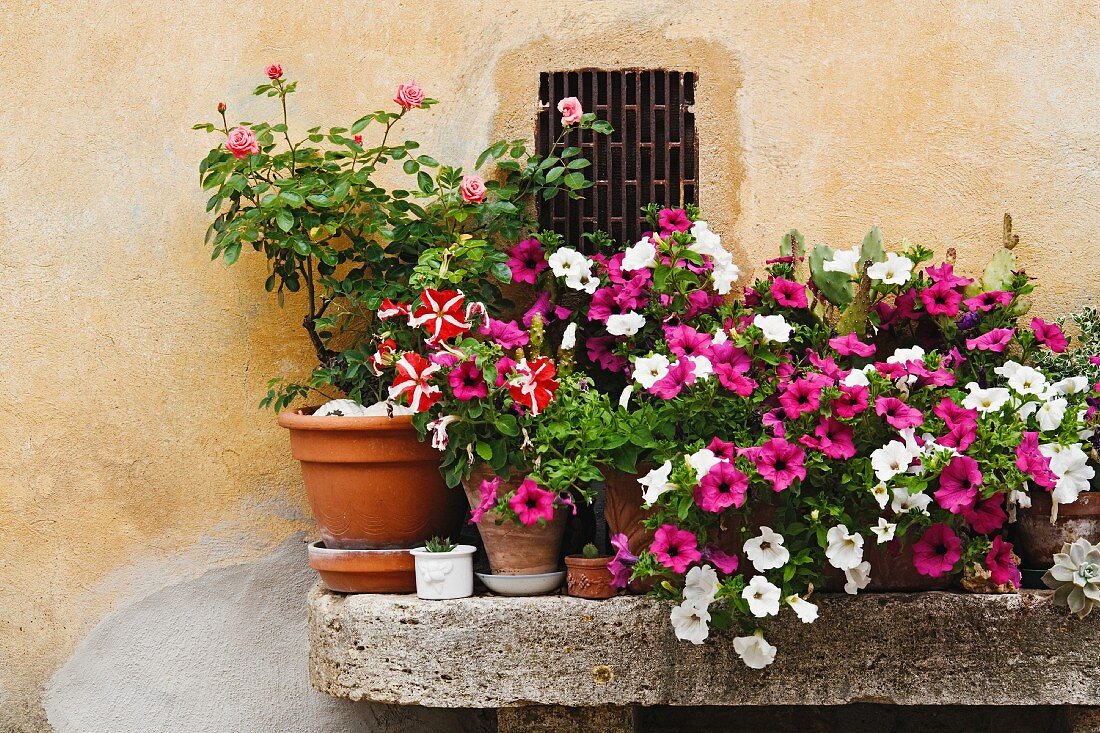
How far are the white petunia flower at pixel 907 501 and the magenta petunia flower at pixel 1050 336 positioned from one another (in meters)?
0.55

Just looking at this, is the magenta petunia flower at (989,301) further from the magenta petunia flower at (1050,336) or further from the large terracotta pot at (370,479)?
the large terracotta pot at (370,479)

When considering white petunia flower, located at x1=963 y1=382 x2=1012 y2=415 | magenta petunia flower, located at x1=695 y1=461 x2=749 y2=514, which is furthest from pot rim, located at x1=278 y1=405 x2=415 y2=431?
white petunia flower, located at x1=963 y1=382 x2=1012 y2=415

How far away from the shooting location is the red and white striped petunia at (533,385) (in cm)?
225

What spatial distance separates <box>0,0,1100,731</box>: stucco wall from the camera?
283 cm

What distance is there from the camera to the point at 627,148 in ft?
9.27

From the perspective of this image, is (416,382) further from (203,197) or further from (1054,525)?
(1054,525)

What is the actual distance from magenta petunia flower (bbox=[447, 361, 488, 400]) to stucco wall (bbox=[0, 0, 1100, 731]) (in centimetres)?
78

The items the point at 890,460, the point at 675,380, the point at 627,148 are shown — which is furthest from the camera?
the point at 627,148

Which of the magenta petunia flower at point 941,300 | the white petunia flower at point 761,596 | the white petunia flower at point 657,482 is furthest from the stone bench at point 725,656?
the magenta petunia flower at point 941,300

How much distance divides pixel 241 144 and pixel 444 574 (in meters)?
1.14

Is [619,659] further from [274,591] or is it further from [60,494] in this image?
[60,494]

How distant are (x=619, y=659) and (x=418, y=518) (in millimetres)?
587

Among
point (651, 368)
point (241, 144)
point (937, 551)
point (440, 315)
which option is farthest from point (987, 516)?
point (241, 144)

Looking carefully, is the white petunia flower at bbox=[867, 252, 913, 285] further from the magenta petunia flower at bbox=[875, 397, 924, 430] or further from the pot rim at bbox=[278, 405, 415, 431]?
the pot rim at bbox=[278, 405, 415, 431]
